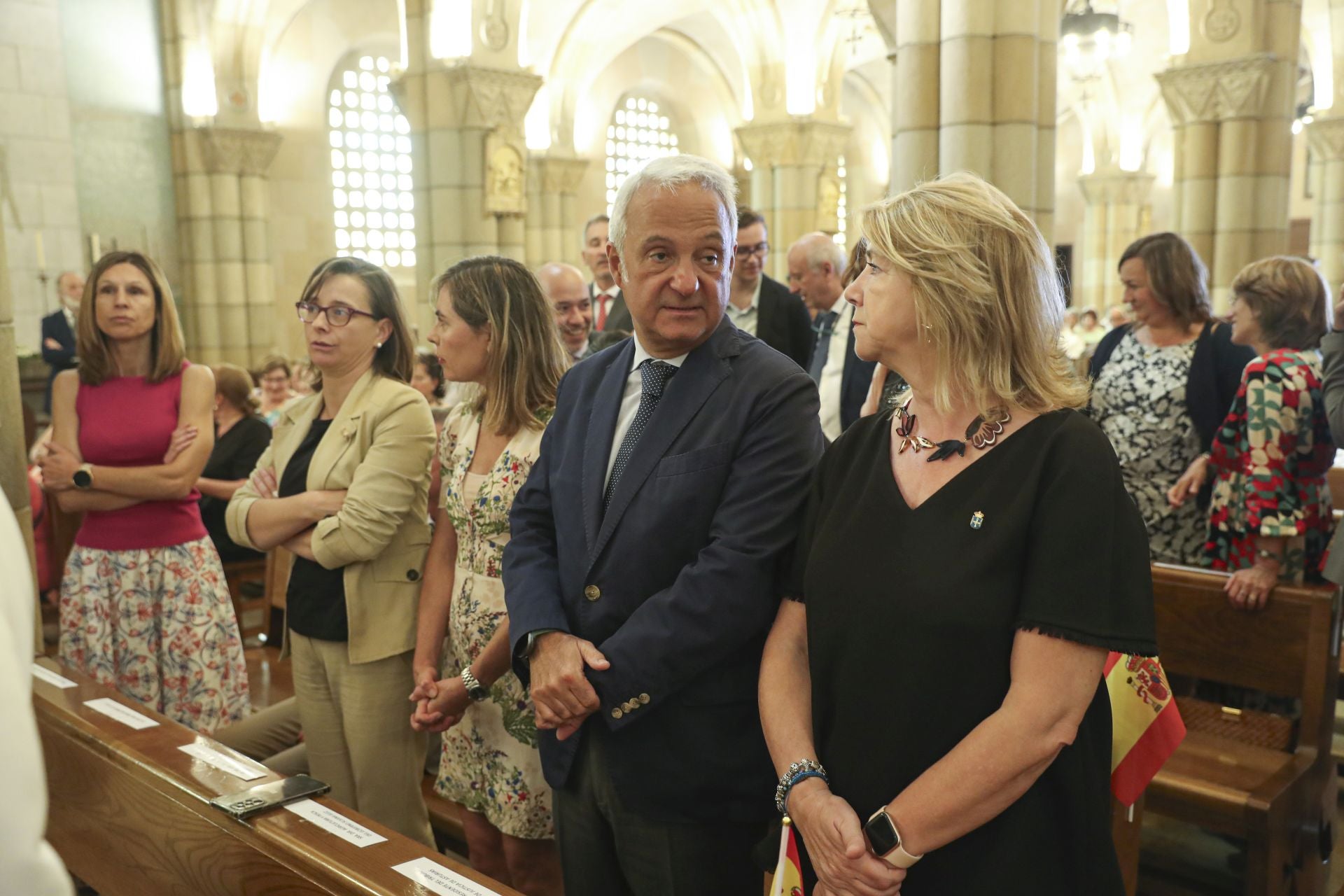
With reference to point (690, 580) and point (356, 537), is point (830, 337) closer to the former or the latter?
point (356, 537)

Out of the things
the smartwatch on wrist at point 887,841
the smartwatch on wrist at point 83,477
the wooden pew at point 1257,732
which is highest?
Answer: the smartwatch on wrist at point 83,477

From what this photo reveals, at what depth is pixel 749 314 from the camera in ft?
15.9

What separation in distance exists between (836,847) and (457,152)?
28.9 feet

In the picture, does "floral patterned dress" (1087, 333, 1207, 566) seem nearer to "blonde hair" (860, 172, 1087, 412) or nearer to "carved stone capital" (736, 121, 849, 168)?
"blonde hair" (860, 172, 1087, 412)

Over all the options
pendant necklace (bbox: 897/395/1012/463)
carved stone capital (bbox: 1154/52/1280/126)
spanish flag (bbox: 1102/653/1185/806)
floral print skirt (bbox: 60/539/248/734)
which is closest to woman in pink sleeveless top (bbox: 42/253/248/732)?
floral print skirt (bbox: 60/539/248/734)

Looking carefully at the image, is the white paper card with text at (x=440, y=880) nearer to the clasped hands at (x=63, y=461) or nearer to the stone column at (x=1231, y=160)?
the clasped hands at (x=63, y=461)

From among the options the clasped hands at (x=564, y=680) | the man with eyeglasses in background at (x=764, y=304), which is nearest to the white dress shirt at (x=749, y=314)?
the man with eyeglasses in background at (x=764, y=304)

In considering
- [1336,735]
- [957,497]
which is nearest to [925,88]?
[1336,735]

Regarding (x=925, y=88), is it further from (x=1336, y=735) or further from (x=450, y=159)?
(x=450, y=159)

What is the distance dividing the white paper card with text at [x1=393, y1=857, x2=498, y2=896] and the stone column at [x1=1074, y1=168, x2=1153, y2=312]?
22.0m

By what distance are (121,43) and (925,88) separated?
10470 mm

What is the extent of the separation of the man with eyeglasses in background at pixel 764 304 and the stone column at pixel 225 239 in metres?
10.2

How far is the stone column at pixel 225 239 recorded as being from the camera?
13.2 metres

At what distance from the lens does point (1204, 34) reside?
27.0ft
